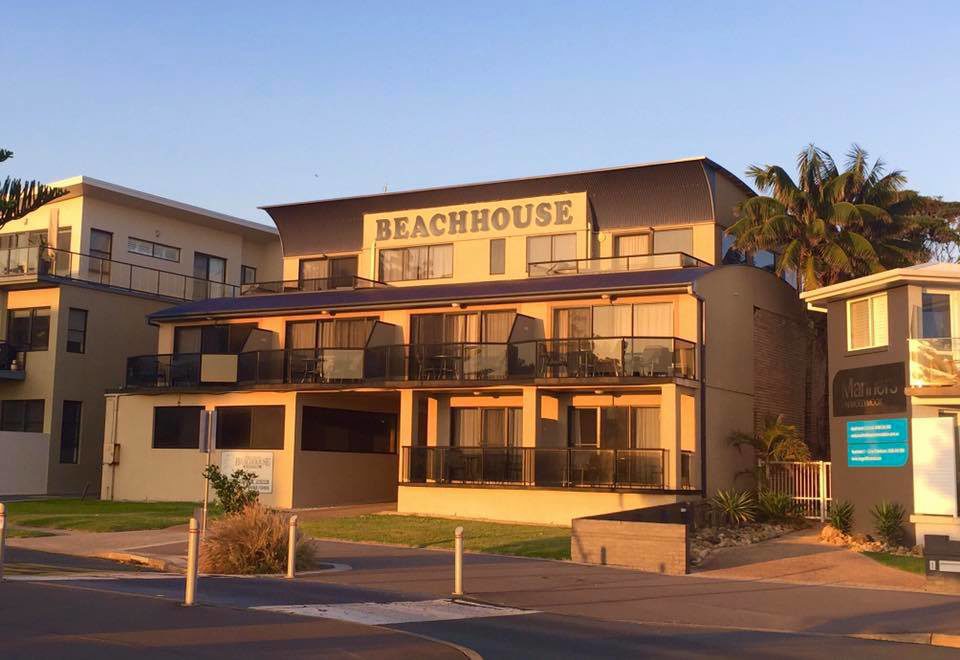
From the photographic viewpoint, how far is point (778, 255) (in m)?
37.4

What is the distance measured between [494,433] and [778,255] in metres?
11.6

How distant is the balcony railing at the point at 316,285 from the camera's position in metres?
39.1

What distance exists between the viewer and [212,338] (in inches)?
1502

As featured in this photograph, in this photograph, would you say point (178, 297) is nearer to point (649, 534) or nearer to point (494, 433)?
point (494, 433)

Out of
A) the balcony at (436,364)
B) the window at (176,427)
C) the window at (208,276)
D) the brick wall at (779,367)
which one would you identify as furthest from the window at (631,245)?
the window at (208,276)

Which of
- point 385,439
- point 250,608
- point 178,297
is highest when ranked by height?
point 178,297

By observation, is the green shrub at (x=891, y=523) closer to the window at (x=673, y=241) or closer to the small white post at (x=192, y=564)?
the window at (x=673, y=241)

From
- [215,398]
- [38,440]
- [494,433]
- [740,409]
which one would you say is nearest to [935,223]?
[740,409]

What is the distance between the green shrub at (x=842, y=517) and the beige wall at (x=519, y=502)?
12.6 ft

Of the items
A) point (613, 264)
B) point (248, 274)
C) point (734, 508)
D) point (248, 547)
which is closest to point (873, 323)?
point (734, 508)


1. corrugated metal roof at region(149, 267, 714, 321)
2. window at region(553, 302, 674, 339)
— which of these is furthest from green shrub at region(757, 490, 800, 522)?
corrugated metal roof at region(149, 267, 714, 321)

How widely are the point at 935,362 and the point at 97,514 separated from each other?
21766mm

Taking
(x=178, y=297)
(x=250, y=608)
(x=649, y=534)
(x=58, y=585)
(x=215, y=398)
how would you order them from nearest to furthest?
(x=250, y=608)
(x=58, y=585)
(x=649, y=534)
(x=215, y=398)
(x=178, y=297)

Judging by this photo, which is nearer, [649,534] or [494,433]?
[649,534]
